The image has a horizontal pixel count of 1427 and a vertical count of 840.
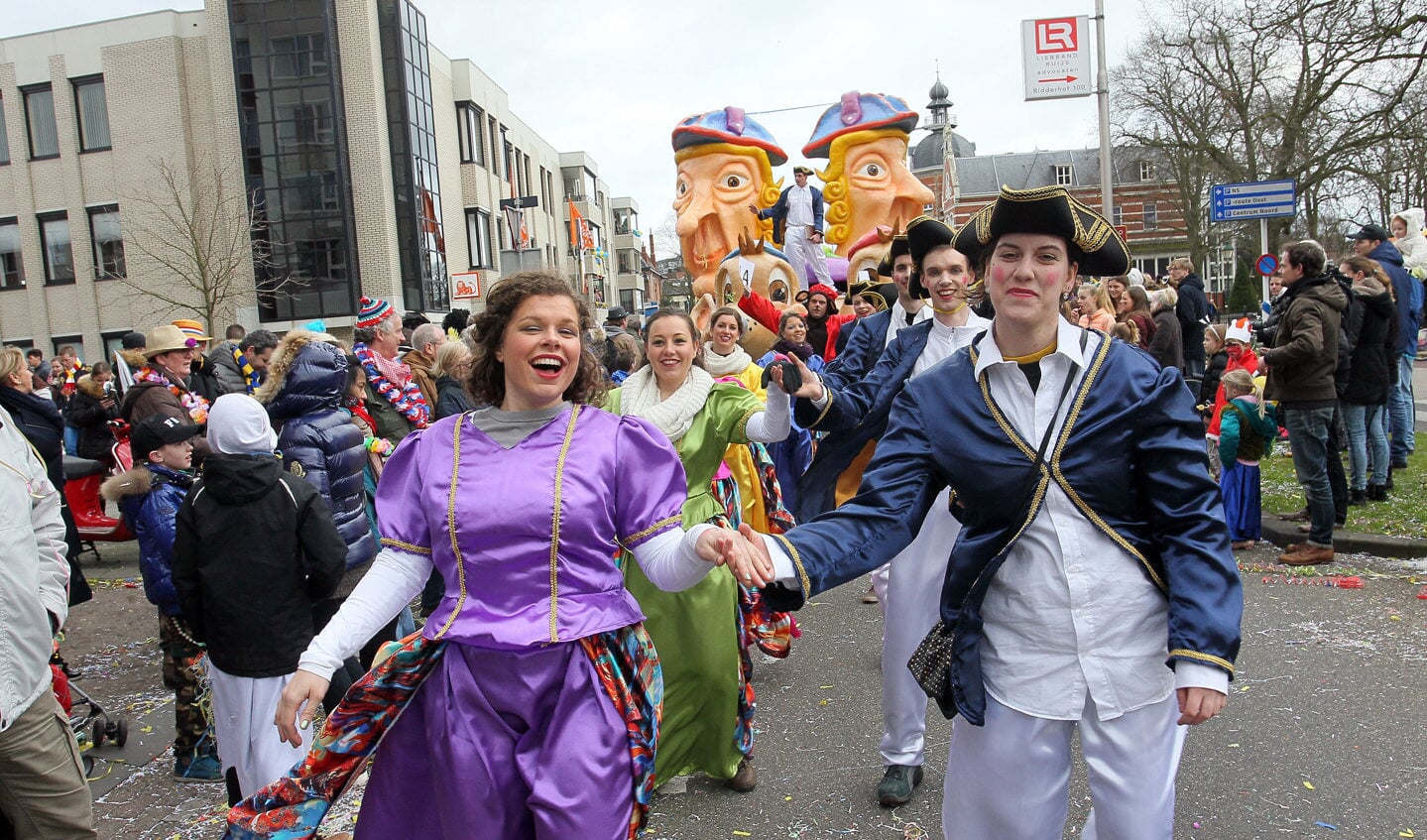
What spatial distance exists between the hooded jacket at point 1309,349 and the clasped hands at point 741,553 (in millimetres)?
6083

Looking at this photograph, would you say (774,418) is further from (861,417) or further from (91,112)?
(91,112)

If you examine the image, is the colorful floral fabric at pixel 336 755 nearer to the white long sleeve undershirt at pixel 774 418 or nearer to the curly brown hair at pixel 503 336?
the curly brown hair at pixel 503 336

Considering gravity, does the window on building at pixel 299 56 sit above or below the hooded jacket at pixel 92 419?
above

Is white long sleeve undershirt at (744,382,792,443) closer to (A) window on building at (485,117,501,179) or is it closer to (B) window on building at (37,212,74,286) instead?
(B) window on building at (37,212,74,286)

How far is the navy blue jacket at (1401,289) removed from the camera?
8.67 m

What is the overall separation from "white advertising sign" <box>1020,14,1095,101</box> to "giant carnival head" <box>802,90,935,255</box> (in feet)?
18.5

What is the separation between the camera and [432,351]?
765cm

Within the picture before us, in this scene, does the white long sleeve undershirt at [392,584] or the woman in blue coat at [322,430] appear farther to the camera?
the woman in blue coat at [322,430]

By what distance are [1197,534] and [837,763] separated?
2.42m

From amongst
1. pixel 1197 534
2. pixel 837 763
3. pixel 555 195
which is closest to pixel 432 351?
pixel 837 763

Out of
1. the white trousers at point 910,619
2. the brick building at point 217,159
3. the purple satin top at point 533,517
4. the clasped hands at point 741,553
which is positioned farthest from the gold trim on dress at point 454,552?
the brick building at point 217,159

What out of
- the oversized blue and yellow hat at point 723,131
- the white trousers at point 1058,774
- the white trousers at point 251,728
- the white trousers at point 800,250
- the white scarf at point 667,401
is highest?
the oversized blue and yellow hat at point 723,131

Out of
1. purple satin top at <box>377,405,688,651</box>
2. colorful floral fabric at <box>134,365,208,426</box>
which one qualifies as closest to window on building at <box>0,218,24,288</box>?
colorful floral fabric at <box>134,365,208,426</box>

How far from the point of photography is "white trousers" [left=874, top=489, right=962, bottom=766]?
3781 millimetres
